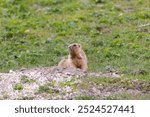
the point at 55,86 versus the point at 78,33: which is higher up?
the point at 78,33

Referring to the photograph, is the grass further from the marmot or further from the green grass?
the marmot

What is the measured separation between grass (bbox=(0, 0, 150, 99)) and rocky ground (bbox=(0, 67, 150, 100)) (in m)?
0.14

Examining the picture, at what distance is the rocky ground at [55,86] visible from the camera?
40.2ft

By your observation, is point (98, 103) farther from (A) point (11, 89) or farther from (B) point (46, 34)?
(B) point (46, 34)

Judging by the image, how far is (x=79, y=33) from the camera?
58.3 ft

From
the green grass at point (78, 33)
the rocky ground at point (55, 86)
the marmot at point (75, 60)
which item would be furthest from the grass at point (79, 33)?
the marmot at point (75, 60)

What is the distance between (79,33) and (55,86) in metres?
5.34

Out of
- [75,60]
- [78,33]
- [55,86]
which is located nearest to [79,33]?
[78,33]

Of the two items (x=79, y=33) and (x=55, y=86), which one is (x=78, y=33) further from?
(x=55, y=86)

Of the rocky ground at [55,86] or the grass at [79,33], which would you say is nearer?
the rocky ground at [55,86]

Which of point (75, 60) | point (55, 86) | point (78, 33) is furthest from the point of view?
point (78, 33)

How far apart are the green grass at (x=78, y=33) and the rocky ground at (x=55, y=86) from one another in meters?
1.05

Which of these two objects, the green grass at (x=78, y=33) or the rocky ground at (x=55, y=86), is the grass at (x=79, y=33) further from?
the rocky ground at (x=55, y=86)

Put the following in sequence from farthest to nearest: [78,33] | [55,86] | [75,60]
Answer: [78,33]
[75,60]
[55,86]
